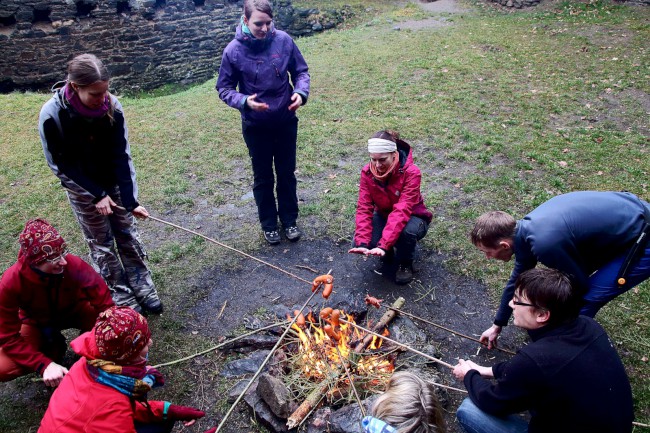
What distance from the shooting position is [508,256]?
3.16m

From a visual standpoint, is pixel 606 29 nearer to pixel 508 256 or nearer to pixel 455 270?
pixel 455 270

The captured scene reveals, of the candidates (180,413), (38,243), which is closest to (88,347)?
(180,413)

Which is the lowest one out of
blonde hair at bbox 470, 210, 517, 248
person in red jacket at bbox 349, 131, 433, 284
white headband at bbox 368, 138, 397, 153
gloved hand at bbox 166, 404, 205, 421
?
gloved hand at bbox 166, 404, 205, 421

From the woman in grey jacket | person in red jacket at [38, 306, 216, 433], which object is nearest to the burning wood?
person in red jacket at [38, 306, 216, 433]

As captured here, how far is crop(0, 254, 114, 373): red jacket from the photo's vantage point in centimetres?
302

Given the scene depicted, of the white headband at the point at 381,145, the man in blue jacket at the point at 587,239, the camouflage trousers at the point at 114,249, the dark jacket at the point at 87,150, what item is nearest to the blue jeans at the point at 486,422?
the man in blue jacket at the point at 587,239

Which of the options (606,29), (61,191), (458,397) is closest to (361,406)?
(458,397)

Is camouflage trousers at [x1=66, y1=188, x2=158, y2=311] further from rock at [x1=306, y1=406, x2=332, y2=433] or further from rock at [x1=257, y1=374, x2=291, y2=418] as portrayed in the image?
rock at [x1=306, y1=406, x2=332, y2=433]

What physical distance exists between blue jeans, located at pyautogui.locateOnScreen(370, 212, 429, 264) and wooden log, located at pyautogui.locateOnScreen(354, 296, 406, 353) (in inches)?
18.2

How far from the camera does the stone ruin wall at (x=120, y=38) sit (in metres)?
10.9

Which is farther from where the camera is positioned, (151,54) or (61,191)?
(151,54)

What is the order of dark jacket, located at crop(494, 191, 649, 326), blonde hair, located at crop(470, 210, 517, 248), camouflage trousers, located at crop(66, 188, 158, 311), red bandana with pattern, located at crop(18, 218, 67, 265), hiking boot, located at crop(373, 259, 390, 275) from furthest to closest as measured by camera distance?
hiking boot, located at crop(373, 259, 390, 275) < camouflage trousers, located at crop(66, 188, 158, 311) < blonde hair, located at crop(470, 210, 517, 248) < red bandana with pattern, located at crop(18, 218, 67, 265) < dark jacket, located at crop(494, 191, 649, 326)

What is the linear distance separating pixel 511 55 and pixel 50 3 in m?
11.2

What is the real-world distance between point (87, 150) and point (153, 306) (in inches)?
60.2
